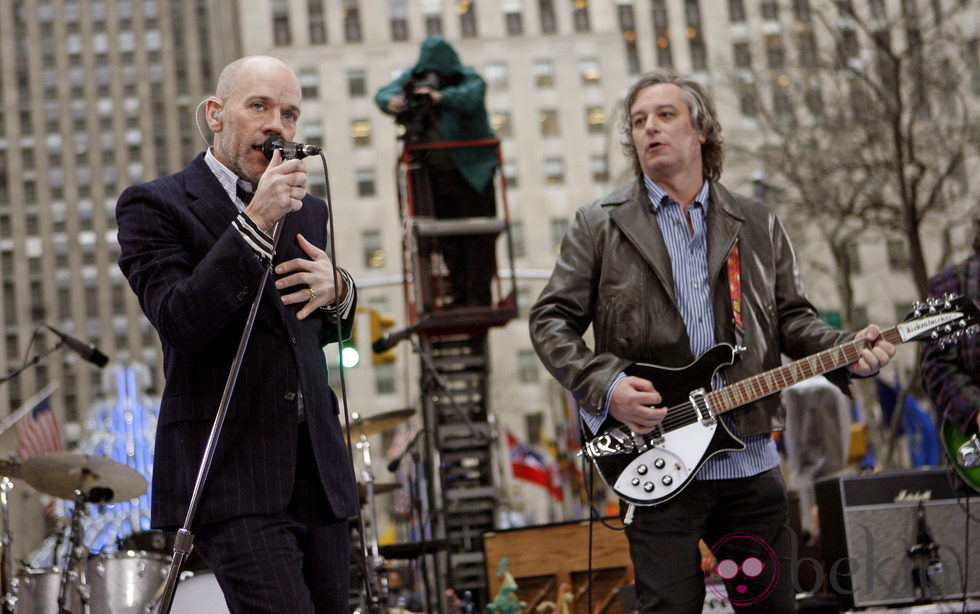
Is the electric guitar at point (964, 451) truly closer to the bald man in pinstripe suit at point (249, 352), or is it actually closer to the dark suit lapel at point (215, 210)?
the bald man in pinstripe suit at point (249, 352)

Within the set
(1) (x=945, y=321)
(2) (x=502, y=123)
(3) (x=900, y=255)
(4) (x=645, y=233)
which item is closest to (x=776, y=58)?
(3) (x=900, y=255)

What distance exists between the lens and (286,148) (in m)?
4.00

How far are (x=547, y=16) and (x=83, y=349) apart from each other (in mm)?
76328

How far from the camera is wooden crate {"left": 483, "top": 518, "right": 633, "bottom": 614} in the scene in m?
8.68

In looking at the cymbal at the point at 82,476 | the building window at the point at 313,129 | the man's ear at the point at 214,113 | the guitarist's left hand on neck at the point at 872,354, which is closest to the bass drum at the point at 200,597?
the cymbal at the point at 82,476

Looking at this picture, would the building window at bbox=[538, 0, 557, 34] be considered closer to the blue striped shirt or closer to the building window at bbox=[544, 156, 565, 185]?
the building window at bbox=[544, 156, 565, 185]

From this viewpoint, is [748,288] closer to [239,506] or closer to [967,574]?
[239,506]

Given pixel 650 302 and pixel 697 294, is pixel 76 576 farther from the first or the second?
pixel 697 294

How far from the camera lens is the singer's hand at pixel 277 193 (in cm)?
387

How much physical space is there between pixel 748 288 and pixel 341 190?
74260 millimetres

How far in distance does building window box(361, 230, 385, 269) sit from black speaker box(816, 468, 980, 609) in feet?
229

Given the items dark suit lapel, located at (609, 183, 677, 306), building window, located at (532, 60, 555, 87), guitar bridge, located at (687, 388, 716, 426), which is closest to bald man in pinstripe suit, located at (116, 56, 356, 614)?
dark suit lapel, located at (609, 183, 677, 306)

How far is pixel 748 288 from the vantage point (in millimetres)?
5051

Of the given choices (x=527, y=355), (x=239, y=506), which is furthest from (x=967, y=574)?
(x=527, y=355)
